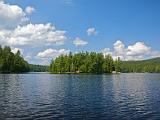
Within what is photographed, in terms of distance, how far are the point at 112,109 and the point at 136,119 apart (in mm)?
7695

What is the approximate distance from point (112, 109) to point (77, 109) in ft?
17.3

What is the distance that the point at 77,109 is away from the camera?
44.0 metres

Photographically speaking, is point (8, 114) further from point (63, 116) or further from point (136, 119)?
point (136, 119)

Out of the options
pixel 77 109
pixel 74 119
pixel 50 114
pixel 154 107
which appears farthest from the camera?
pixel 154 107

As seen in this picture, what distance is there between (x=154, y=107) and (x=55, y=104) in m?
15.9

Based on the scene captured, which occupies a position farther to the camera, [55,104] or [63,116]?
[55,104]

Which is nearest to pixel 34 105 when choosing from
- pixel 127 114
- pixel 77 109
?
pixel 77 109

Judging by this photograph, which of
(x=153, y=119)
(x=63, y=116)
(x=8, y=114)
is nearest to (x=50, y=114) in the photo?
(x=63, y=116)

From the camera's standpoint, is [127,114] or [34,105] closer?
[127,114]

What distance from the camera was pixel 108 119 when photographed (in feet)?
122

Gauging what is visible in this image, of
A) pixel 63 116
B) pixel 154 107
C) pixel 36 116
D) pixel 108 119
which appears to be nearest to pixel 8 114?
pixel 36 116

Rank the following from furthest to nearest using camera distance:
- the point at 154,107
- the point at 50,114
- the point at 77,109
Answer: the point at 154,107 < the point at 77,109 < the point at 50,114

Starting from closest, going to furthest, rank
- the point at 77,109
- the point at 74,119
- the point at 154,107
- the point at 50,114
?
the point at 74,119, the point at 50,114, the point at 77,109, the point at 154,107

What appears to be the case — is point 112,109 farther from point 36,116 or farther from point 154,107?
point 36,116
